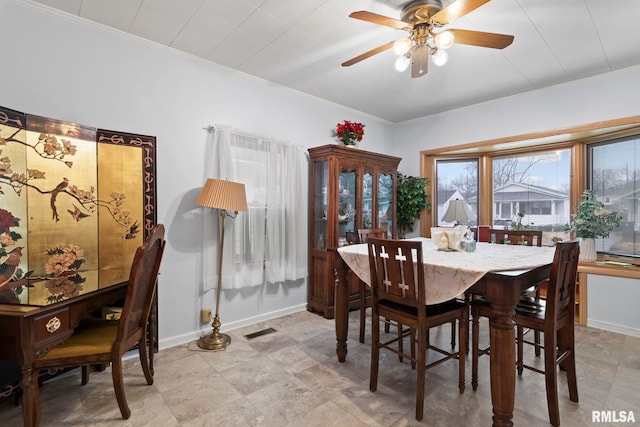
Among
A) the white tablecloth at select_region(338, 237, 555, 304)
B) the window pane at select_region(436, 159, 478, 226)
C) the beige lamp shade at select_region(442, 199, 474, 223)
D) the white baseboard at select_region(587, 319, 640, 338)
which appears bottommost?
the white baseboard at select_region(587, 319, 640, 338)

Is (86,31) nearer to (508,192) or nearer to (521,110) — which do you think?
(521,110)

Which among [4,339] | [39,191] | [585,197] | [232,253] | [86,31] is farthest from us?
[585,197]

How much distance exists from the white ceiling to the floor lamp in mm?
1244

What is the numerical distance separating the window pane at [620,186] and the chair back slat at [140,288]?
457 centimetres

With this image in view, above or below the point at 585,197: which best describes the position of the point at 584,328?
below

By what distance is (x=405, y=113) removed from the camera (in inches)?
178

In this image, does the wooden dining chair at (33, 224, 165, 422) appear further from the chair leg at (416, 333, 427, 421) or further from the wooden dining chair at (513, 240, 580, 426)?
the wooden dining chair at (513, 240, 580, 426)

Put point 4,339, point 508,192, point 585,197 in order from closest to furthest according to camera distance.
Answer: point 4,339 → point 585,197 → point 508,192

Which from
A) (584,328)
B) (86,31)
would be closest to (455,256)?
(584,328)

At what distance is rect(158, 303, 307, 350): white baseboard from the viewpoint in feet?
9.05

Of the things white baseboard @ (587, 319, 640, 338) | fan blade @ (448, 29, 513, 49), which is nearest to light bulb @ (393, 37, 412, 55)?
fan blade @ (448, 29, 513, 49)

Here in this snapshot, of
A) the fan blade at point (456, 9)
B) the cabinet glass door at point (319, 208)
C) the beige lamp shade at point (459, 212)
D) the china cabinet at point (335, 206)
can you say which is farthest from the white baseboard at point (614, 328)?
the fan blade at point (456, 9)

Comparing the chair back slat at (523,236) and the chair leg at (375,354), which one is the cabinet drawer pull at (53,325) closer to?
the chair leg at (375,354)

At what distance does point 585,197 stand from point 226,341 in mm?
4221
